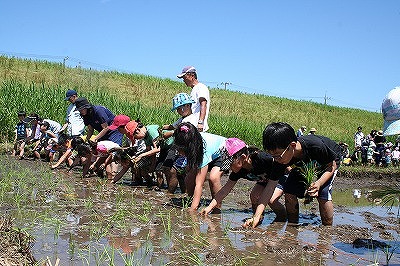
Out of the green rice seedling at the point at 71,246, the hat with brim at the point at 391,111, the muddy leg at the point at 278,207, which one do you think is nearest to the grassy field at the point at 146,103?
the muddy leg at the point at 278,207

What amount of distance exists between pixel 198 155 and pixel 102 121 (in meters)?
3.23

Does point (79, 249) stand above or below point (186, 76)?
below

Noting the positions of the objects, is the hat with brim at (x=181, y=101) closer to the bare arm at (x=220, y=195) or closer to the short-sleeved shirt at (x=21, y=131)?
the bare arm at (x=220, y=195)

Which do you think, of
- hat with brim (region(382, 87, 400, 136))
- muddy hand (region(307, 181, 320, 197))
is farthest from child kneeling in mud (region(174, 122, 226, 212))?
hat with brim (region(382, 87, 400, 136))

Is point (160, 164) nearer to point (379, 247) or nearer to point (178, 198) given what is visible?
point (178, 198)

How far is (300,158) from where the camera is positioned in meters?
4.64

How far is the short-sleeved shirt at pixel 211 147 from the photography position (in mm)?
5547

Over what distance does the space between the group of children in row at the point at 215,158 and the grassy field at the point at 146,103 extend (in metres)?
6.44

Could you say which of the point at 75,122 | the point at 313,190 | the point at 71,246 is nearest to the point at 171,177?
the point at 313,190

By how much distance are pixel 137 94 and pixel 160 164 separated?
22.9 meters

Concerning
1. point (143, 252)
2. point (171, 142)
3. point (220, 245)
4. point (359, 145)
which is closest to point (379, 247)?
point (220, 245)

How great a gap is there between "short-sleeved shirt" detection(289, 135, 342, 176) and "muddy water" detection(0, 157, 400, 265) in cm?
71

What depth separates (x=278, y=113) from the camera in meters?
35.8

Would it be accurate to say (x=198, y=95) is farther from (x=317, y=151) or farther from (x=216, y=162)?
(x=317, y=151)
